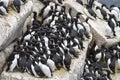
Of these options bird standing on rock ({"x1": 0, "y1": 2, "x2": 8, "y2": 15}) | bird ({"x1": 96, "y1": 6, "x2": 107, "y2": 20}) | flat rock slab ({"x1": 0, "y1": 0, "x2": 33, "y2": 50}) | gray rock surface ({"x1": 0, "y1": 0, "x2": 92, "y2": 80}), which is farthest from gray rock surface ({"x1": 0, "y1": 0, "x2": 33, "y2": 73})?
bird ({"x1": 96, "y1": 6, "x2": 107, "y2": 20})

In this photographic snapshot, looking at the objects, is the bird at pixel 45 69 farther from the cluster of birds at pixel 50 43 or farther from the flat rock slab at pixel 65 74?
the flat rock slab at pixel 65 74

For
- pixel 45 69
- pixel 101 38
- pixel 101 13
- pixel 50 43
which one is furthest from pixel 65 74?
pixel 101 13

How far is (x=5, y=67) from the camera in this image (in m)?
18.5

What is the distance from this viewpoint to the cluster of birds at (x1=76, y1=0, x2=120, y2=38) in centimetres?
2398

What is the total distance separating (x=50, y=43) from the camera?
20.1 metres

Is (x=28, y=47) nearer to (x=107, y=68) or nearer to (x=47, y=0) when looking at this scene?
(x=107, y=68)

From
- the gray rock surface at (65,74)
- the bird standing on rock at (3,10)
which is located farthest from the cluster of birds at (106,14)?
the bird standing on rock at (3,10)

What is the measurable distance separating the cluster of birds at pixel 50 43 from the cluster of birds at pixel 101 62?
2.86ft

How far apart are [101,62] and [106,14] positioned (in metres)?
3.45

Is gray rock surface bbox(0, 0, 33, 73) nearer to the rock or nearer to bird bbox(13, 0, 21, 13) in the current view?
bird bbox(13, 0, 21, 13)

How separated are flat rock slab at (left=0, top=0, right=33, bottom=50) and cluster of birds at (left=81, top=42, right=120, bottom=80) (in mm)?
3226

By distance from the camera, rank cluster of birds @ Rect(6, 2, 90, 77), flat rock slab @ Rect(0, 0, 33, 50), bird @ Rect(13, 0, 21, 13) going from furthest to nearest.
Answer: bird @ Rect(13, 0, 21, 13) < cluster of birds @ Rect(6, 2, 90, 77) < flat rock slab @ Rect(0, 0, 33, 50)

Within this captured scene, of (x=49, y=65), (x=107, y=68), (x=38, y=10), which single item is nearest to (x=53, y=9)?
(x=38, y=10)

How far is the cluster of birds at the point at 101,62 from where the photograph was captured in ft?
69.1
